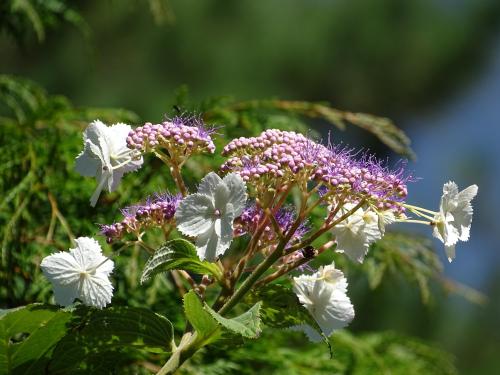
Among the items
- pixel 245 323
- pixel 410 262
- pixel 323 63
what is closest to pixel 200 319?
pixel 245 323

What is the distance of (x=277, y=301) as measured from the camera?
0.74 metres

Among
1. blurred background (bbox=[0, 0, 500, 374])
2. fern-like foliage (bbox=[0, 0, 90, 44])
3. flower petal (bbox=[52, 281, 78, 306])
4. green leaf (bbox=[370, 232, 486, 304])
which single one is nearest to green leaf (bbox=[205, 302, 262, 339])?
flower petal (bbox=[52, 281, 78, 306])

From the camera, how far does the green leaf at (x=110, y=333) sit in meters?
0.73

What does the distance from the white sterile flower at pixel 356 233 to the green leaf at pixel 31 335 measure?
263mm

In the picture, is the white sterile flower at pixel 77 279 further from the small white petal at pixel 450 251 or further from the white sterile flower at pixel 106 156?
the small white petal at pixel 450 251

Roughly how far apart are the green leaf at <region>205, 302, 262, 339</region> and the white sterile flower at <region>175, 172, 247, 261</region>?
0.05m

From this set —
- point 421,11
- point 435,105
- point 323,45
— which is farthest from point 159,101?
point 435,105

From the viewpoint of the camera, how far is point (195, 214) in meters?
0.66

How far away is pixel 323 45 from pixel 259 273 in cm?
538

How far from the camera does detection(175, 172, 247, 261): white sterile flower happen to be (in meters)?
0.64

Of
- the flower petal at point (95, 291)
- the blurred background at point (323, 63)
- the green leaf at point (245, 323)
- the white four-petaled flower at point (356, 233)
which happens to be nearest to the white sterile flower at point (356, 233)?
the white four-petaled flower at point (356, 233)

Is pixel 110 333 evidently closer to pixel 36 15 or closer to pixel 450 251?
pixel 450 251

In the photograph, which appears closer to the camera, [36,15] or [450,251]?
[450,251]

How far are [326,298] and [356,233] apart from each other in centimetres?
7
